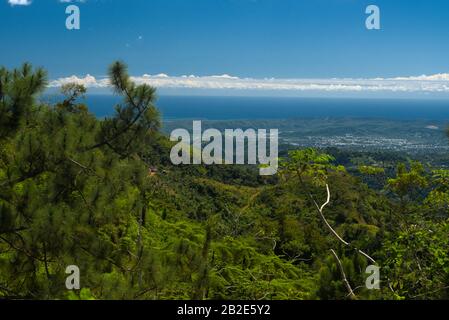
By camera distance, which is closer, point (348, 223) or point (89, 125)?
point (89, 125)

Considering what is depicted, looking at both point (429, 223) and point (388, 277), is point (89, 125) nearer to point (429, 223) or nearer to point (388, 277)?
point (388, 277)

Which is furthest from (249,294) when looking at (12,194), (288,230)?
(288,230)

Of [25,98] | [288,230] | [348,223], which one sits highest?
[25,98]

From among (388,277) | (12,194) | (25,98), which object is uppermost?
(25,98)
